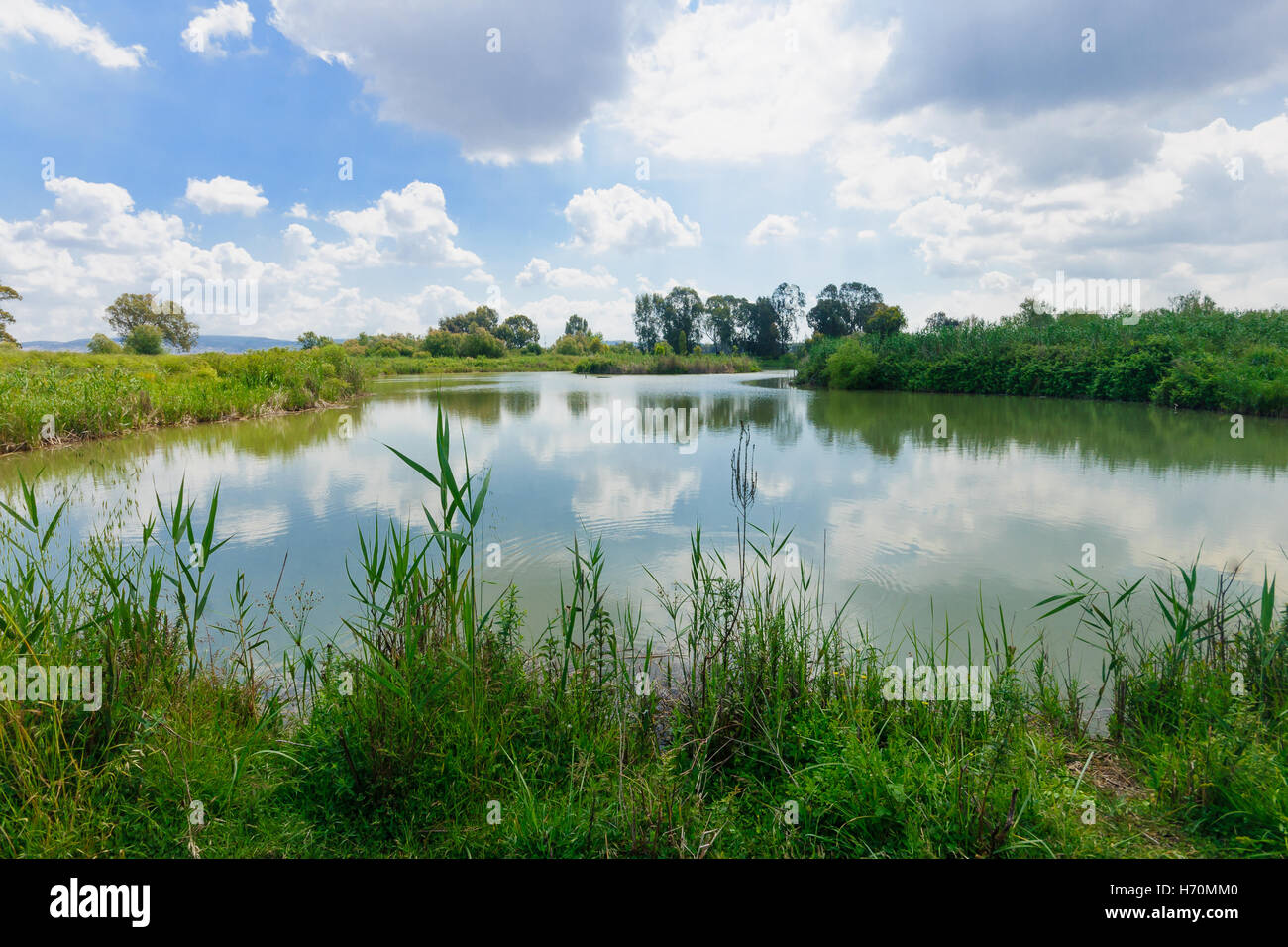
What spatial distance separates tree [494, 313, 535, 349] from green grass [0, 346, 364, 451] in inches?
1873

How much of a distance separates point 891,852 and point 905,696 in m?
0.76

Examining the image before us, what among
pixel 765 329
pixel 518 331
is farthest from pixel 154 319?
pixel 765 329

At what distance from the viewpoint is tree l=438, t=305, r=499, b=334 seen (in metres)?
67.8

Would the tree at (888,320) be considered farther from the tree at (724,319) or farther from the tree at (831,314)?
→ the tree at (724,319)

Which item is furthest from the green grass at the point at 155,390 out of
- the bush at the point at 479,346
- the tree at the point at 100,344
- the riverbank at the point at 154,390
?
the bush at the point at 479,346

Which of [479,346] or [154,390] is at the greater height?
[479,346]

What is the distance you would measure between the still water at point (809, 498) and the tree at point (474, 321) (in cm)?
5807

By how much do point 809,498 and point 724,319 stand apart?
48464 millimetres

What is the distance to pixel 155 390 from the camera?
40.7 ft

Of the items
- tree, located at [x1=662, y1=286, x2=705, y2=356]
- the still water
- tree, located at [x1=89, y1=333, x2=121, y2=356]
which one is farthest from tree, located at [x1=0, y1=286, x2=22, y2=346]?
tree, located at [x1=662, y1=286, x2=705, y2=356]

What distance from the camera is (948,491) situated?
22.5 ft

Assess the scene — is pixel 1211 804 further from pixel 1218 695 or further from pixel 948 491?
pixel 948 491

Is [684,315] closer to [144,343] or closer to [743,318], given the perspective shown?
[743,318]
